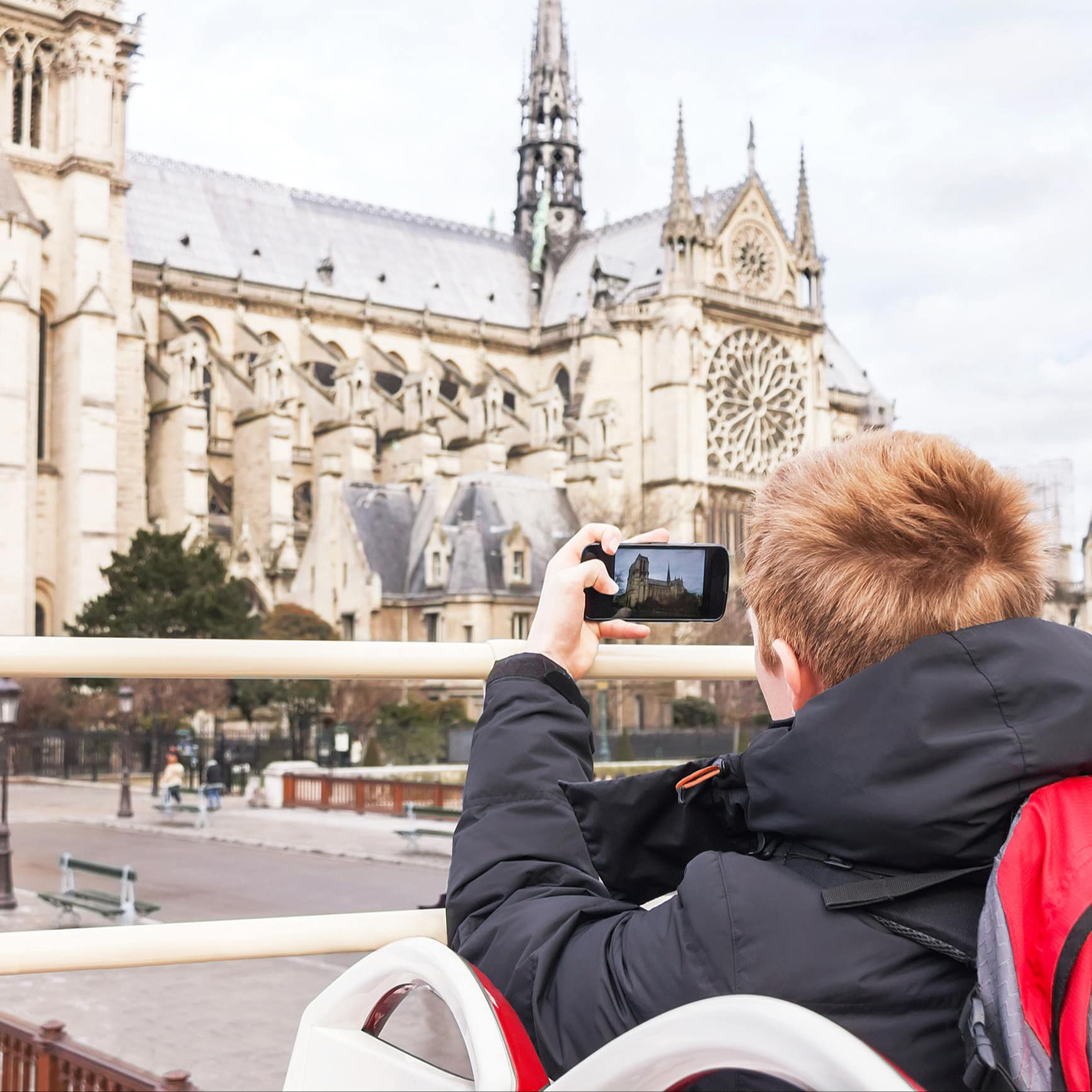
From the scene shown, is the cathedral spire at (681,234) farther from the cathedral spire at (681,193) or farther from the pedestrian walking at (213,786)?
the pedestrian walking at (213,786)

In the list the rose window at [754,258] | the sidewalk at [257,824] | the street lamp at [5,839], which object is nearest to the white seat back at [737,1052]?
the street lamp at [5,839]

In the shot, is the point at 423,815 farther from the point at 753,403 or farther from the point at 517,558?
the point at 753,403

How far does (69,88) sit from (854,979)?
39.6 metres

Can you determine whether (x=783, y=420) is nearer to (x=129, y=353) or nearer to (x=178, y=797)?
(x=129, y=353)

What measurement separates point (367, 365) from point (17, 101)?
654 inches

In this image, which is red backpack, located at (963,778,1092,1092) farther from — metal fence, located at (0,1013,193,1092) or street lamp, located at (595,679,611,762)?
street lamp, located at (595,679,611,762)

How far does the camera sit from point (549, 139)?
62.8m

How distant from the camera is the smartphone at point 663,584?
1675 millimetres

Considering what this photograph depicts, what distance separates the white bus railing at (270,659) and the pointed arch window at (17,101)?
38.6 m

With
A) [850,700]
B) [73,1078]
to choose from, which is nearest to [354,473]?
[73,1078]

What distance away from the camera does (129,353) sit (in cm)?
3838

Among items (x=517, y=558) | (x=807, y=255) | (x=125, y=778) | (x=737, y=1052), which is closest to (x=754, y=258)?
(x=807, y=255)

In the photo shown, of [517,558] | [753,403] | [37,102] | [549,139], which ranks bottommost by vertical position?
[517,558]

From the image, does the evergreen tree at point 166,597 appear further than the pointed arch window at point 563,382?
No
